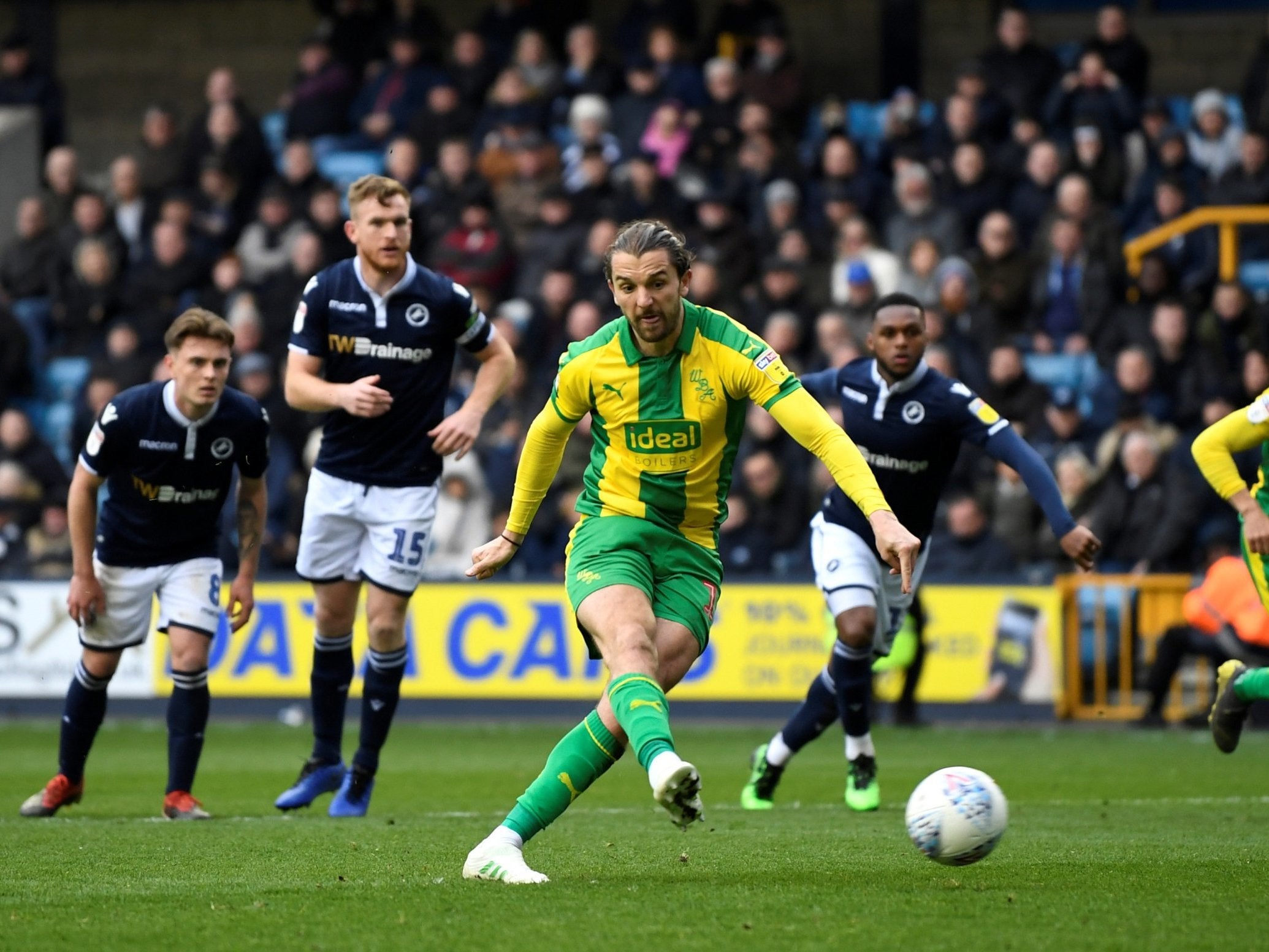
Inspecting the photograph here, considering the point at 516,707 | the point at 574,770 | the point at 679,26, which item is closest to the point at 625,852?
the point at 574,770

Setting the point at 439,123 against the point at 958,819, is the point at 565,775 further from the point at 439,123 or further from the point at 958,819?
the point at 439,123

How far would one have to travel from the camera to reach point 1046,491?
8.34 m

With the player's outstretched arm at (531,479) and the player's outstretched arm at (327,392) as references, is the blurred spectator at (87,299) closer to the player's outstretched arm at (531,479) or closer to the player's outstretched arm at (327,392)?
the player's outstretched arm at (327,392)

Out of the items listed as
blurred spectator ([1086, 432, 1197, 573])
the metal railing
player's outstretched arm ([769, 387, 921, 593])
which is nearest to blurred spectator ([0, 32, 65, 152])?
blurred spectator ([1086, 432, 1197, 573])

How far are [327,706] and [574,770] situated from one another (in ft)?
10.7

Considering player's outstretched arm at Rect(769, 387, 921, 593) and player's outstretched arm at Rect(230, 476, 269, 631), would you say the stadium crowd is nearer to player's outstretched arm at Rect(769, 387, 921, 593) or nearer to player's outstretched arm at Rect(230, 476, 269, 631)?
player's outstretched arm at Rect(230, 476, 269, 631)

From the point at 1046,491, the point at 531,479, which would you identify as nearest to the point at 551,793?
the point at 531,479

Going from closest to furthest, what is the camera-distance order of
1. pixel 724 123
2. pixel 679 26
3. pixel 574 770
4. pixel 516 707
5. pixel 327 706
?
pixel 574 770, pixel 327 706, pixel 516 707, pixel 724 123, pixel 679 26

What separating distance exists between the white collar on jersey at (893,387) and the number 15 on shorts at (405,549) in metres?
2.25

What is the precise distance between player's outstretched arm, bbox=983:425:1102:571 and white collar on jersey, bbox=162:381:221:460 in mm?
3539

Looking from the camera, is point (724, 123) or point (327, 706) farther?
point (724, 123)

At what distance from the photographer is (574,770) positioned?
19.8 ft

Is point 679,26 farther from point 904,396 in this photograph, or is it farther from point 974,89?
point 904,396

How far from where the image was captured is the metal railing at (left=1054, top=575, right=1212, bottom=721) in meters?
15.0
